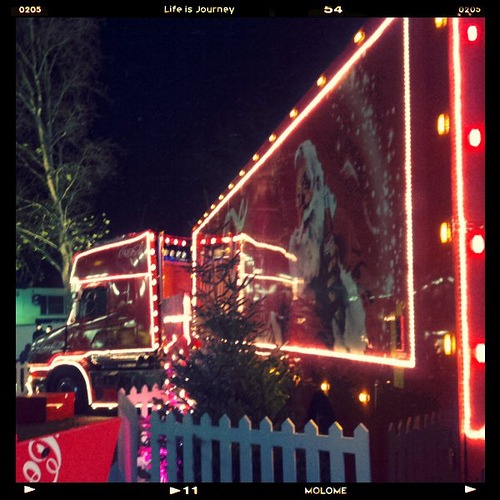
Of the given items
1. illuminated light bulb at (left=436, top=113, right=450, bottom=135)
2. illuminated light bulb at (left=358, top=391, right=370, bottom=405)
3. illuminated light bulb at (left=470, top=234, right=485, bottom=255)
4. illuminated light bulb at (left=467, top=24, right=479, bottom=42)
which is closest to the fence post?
illuminated light bulb at (left=358, top=391, right=370, bottom=405)

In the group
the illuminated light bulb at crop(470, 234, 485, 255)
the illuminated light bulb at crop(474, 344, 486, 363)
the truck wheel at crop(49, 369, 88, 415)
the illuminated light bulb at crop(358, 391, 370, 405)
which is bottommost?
the truck wheel at crop(49, 369, 88, 415)

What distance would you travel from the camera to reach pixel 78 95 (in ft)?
52.6

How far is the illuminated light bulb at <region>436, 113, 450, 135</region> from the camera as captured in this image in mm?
3332

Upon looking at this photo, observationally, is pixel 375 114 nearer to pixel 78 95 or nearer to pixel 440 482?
pixel 440 482

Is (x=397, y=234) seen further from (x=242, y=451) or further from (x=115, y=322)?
(x=115, y=322)

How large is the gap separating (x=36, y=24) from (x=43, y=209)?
457 centimetres

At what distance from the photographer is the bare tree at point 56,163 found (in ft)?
51.3

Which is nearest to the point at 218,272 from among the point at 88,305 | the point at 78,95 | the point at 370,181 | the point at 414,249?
the point at 370,181

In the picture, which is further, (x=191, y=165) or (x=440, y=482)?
(x=191, y=165)

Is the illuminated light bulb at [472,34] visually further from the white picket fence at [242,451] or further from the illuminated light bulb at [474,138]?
the white picket fence at [242,451]

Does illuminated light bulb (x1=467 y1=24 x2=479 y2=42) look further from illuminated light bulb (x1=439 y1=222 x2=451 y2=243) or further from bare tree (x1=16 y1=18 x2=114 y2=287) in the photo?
A: bare tree (x1=16 y1=18 x2=114 y2=287)

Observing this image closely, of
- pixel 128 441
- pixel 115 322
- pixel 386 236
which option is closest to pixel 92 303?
pixel 115 322

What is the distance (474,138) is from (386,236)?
2.74ft

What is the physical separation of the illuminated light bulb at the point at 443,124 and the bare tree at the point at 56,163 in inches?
523
